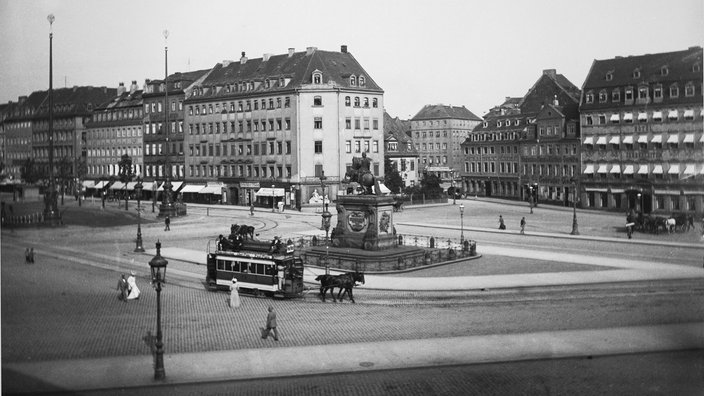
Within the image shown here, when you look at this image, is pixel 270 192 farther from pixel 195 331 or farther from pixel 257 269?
pixel 195 331

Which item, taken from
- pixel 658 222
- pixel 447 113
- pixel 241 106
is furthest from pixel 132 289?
pixel 447 113

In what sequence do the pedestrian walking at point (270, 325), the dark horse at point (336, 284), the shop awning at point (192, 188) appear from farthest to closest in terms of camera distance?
1. the shop awning at point (192, 188)
2. the dark horse at point (336, 284)
3. the pedestrian walking at point (270, 325)

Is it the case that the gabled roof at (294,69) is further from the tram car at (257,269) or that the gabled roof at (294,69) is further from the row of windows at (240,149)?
the tram car at (257,269)

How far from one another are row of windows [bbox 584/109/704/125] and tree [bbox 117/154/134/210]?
46.1 ft

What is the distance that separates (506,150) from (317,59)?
10.3 m

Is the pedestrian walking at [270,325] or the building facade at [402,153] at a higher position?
the building facade at [402,153]

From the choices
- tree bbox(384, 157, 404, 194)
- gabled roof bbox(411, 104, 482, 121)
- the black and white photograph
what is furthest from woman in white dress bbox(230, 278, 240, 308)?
tree bbox(384, 157, 404, 194)

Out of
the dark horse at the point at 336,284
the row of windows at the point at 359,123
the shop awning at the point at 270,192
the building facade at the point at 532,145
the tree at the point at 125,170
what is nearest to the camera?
the dark horse at the point at 336,284

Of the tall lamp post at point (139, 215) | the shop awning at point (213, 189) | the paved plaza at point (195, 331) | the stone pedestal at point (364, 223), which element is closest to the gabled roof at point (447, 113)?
the stone pedestal at point (364, 223)

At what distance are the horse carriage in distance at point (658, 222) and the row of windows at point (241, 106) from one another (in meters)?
11.3

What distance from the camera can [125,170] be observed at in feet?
64.9

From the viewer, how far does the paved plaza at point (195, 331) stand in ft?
46.4

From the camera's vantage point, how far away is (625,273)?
21859mm

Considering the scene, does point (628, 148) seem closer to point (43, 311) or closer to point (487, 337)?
point (487, 337)
